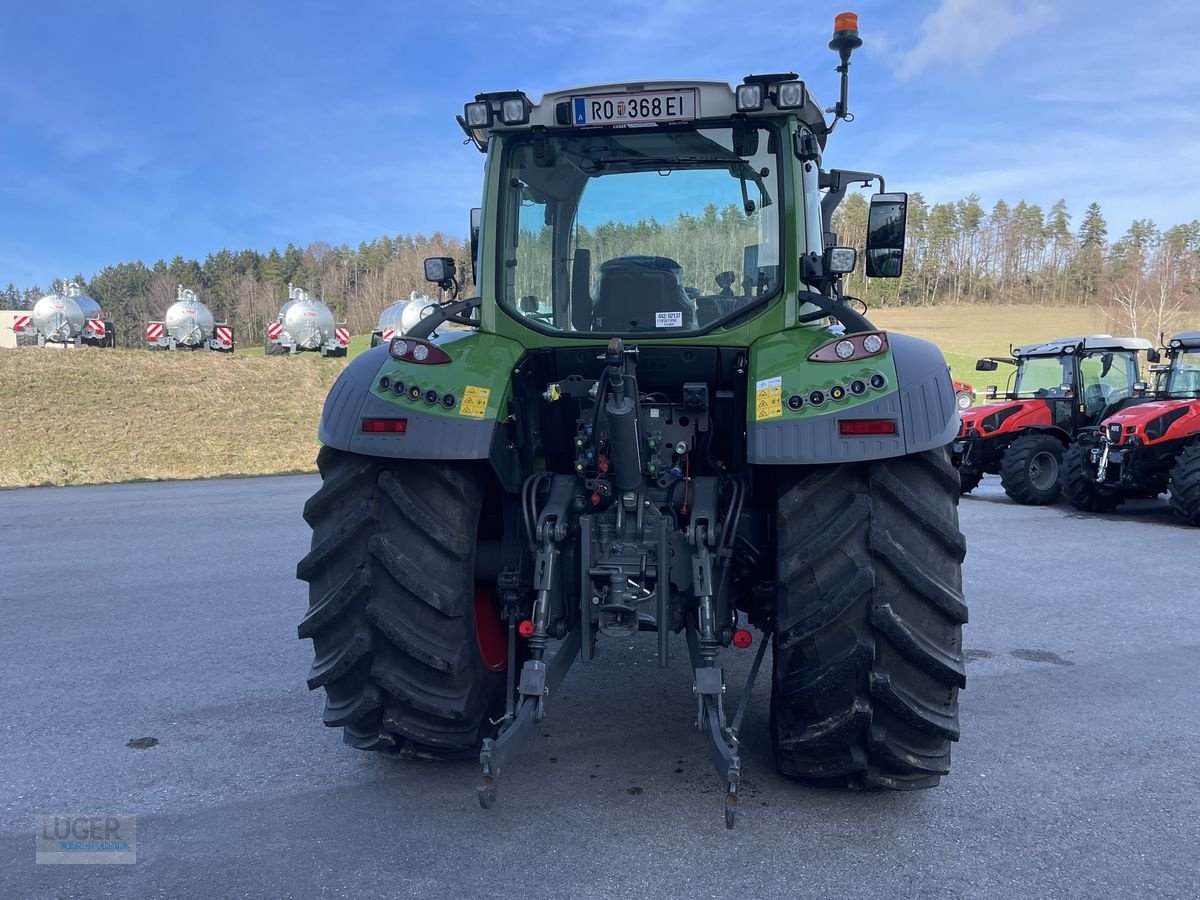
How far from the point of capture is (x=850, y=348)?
339 cm

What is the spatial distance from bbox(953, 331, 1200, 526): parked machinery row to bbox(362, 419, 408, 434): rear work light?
10.1m

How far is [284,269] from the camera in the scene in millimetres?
95500

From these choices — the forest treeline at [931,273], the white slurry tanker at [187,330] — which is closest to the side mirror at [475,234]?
the white slurry tanker at [187,330]

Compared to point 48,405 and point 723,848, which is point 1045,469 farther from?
point 48,405

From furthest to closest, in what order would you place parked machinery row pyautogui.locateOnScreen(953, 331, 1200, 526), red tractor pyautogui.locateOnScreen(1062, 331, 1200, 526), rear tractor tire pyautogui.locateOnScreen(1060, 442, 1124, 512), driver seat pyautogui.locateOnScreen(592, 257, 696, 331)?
rear tractor tire pyautogui.locateOnScreen(1060, 442, 1124, 512) → parked machinery row pyautogui.locateOnScreen(953, 331, 1200, 526) → red tractor pyautogui.locateOnScreen(1062, 331, 1200, 526) → driver seat pyautogui.locateOnScreen(592, 257, 696, 331)

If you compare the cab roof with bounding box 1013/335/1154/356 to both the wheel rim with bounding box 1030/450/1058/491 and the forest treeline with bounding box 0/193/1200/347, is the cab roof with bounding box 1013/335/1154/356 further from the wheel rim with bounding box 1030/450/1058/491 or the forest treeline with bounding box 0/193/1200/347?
the forest treeline with bounding box 0/193/1200/347

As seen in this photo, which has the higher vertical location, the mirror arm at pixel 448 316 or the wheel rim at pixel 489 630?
the mirror arm at pixel 448 316

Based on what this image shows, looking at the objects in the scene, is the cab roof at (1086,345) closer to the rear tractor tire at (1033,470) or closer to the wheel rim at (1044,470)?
the rear tractor tire at (1033,470)

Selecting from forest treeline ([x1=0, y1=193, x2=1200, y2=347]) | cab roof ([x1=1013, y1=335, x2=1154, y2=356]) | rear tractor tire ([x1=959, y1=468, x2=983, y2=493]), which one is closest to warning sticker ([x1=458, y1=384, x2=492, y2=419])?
rear tractor tire ([x1=959, y1=468, x2=983, y2=493])

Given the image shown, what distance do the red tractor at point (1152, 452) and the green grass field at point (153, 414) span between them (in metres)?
15.0

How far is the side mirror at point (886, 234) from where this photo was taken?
158 inches

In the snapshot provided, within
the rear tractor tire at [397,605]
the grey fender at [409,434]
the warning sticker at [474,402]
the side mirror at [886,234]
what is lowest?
the rear tractor tire at [397,605]

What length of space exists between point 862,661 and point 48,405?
2475 centimetres

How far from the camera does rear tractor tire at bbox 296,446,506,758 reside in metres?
3.39
